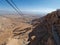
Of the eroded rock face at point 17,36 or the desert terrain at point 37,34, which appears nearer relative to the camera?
the desert terrain at point 37,34

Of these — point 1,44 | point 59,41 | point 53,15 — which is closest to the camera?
point 59,41

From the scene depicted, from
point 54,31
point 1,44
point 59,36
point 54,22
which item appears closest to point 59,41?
point 59,36

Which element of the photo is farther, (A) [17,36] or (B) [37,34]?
(A) [17,36]

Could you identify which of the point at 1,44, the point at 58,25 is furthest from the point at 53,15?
the point at 1,44

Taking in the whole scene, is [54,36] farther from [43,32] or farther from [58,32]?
[43,32]

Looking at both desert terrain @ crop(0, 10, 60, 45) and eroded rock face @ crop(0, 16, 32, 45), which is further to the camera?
eroded rock face @ crop(0, 16, 32, 45)

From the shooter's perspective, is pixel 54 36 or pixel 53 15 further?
pixel 53 15

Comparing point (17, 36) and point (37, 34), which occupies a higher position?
point (37, 34)

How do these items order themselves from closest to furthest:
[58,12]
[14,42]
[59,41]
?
[59,41], [58,12], [14,42]

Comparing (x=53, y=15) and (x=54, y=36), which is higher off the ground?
(x=53, y=15)

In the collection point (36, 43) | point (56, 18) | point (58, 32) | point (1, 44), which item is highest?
point (56, 18)
